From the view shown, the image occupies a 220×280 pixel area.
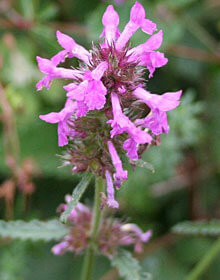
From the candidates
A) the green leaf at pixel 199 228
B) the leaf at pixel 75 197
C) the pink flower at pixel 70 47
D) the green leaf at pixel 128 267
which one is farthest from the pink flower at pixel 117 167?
the green leaf at pixel 199 228

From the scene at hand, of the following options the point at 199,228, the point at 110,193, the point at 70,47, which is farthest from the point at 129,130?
the point at 199,228

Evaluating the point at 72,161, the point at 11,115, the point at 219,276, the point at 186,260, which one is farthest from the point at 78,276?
the point at 72,161

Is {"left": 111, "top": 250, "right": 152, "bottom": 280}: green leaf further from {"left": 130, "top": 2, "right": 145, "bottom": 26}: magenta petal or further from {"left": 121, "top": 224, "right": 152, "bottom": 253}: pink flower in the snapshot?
{"left": 130, "top": 2, "right": 145, "bottom": 26}: magenta petal

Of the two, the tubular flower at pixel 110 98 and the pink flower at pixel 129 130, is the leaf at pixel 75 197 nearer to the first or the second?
the tubular flower at pixel 110 98

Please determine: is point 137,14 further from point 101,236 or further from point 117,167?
point 101,236

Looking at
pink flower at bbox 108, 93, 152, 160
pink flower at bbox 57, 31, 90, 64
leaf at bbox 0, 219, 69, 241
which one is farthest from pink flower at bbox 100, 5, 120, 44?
leaf at bbox 0, 219, 69, 241

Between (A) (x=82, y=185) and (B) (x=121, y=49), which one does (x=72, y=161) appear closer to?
(A) (x=82, y=185)
